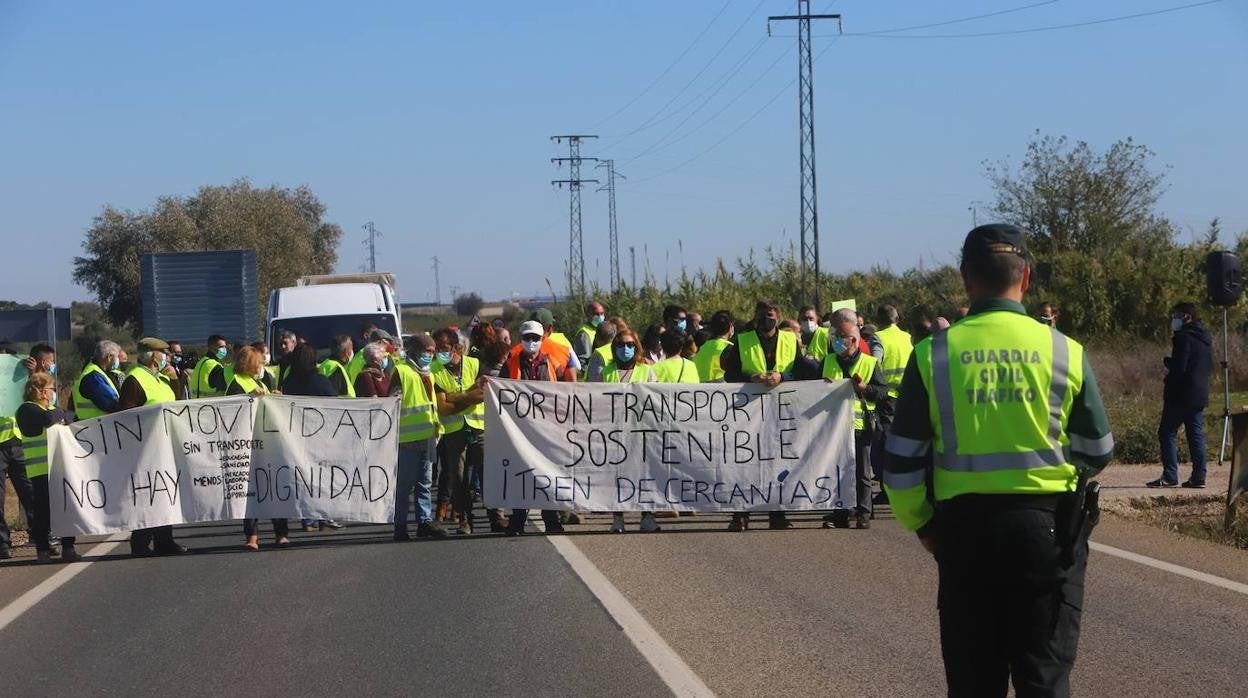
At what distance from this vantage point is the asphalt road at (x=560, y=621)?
7.35m

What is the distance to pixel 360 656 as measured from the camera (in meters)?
8.04

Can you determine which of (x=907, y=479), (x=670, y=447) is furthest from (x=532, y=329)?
(x=907, y=479)

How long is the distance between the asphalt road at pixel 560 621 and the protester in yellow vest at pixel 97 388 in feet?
4.44

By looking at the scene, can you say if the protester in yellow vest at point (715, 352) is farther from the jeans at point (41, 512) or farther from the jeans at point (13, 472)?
the jeans at point (13, 472)

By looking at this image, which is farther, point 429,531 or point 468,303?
point 468,303

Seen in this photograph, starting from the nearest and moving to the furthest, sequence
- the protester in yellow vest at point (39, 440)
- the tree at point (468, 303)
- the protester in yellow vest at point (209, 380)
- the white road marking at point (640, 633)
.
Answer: the white road marking at point (640, 633) → the protester in yellow vest at point (39, 440) → the protester in yellow vest at point (209, 380) → the tree at point (468, 303)

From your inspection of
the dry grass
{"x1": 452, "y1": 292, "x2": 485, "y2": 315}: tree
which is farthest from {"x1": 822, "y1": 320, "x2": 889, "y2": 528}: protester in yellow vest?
{"x1": 452, "y1": 292, "x2": 485, "y2": 315}: tree

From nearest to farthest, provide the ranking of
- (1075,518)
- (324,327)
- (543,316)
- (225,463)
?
(1075,518) < (225,463) < (543,316) < (324,327)

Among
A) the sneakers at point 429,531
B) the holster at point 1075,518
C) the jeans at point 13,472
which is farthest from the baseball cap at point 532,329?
the holster at point 1075,518

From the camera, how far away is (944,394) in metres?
4.75

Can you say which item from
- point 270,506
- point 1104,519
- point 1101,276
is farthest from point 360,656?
point 1101,276

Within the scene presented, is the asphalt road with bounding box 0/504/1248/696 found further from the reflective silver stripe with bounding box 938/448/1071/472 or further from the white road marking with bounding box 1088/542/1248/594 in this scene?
the reflective silver stripe with bounding box 938/448/1071/472

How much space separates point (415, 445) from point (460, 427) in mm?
471

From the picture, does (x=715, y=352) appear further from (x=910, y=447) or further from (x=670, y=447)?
(x=910, y=447)
